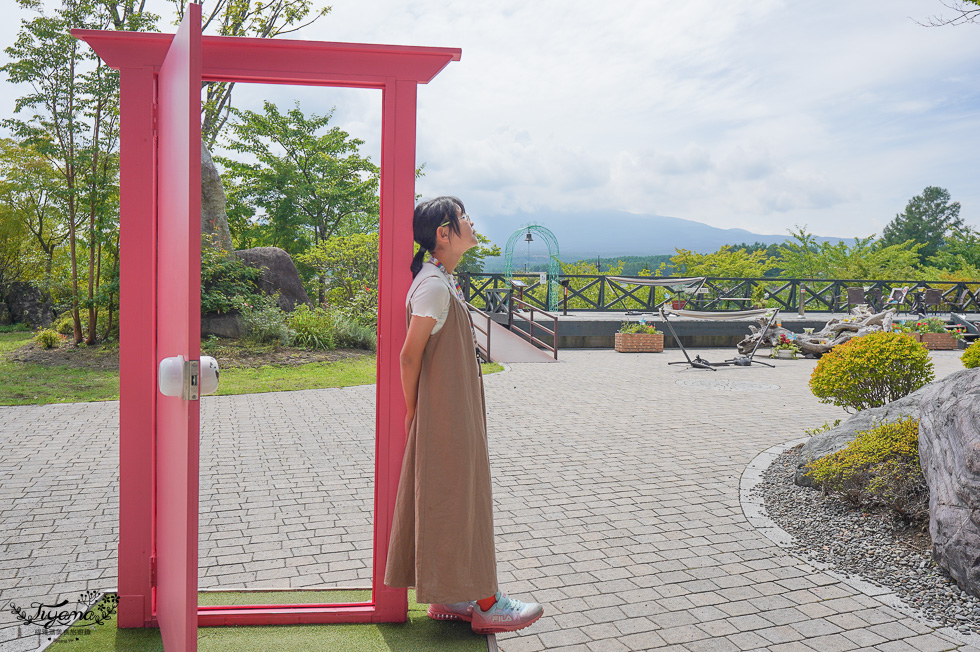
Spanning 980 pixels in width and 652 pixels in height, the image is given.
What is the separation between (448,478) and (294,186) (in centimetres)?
1779

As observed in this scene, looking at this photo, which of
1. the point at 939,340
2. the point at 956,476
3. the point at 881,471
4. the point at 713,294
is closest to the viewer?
the point at 956,476

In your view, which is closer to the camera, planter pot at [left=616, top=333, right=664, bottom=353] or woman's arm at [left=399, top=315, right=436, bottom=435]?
woman's arm at [left=399, top=315, right=436, bottom=435]

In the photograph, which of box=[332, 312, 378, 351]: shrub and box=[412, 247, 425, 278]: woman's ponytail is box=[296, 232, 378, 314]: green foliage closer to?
box=[332, 312, 378, 351]: shrub

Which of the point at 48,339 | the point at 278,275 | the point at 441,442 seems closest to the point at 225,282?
the point at 278,275

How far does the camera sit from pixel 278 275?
45.6 feet

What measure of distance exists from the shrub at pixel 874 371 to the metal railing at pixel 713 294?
10.3 meters

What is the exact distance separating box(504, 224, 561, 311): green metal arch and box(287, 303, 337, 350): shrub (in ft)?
17.8

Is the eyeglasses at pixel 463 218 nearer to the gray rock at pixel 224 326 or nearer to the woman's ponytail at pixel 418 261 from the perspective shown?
the woman's ponytail at pixel 418 261

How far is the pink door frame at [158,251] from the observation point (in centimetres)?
249

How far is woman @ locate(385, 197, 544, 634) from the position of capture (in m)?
2.40

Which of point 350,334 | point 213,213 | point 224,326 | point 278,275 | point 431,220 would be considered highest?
point 213,213

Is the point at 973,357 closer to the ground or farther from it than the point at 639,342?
farther from it

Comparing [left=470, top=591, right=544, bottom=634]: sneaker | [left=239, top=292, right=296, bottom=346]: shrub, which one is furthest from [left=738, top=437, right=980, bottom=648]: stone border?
[left=239, top=292, right=296, bottom=346]: shrub

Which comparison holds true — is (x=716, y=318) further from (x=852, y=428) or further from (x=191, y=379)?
(x=191, y=379)
